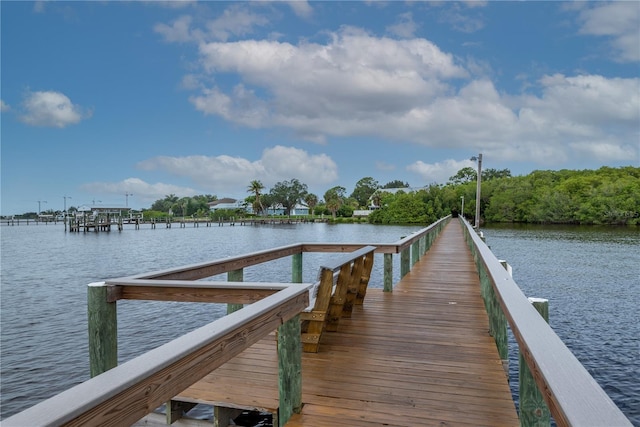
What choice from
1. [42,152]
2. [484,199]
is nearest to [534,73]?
[484,199]

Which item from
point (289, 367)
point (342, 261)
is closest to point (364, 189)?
point (342, 261)

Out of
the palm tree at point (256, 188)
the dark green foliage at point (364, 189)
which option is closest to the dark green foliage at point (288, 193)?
the palm tree at point (256, 188)

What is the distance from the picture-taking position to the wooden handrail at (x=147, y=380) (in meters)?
1.08

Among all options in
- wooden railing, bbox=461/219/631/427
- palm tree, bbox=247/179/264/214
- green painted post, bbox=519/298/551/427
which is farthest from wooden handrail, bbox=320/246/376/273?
palm tree, bbox=247/179/264/214

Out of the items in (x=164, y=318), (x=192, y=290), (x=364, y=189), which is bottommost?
(x=164, y=318)

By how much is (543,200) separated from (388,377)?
83.0 m

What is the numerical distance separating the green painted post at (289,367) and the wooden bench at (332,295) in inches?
46.5

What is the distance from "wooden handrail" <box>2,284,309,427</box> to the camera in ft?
3.56

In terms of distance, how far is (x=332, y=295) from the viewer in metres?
4.78

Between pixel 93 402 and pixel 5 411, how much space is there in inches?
319

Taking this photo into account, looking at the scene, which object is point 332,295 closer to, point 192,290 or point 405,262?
point 192,290

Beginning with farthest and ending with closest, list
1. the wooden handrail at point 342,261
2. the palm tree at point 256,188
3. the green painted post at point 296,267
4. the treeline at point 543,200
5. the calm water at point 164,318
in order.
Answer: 1. the palm tree at point 256,188
2. the treeline at point 543,200
3. the calm water at point 164,318
4. the green painted post at point 296,267
5. the wooden handrail at point 342,261

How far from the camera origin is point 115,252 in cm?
3438

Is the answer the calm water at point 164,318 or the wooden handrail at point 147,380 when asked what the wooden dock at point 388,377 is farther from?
the calm water at point 164,318
